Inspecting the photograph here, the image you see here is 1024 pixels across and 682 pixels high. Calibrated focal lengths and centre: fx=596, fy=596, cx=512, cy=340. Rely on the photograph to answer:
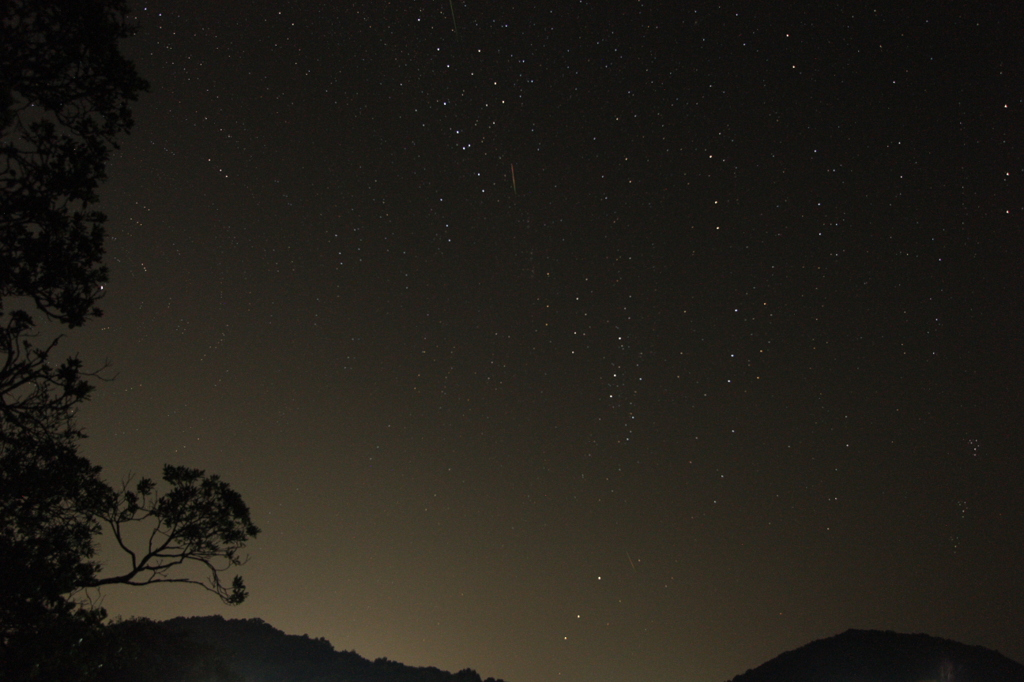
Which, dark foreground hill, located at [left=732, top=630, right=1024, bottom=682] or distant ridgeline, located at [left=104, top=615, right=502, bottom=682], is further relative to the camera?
distant ridgeline, located at [left=104, top=615, right=502, bottom=682]

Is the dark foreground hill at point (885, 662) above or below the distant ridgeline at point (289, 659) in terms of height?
above

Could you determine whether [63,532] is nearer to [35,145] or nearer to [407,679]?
[35,145]

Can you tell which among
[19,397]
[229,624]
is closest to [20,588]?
[19,397]

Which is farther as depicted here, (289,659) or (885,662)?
(289,659)

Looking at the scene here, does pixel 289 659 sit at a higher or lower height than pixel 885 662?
lower

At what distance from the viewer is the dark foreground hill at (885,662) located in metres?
34.7

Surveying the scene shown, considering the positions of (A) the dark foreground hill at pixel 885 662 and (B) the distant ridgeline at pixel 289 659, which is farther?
(B) the distant ridgeline at pixel 289 659

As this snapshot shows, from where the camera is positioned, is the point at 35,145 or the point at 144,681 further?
the point at 144,681

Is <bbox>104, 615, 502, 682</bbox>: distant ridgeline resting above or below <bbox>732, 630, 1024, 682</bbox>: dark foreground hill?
below

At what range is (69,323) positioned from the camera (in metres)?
4.77

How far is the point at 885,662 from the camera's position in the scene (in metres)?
37.0

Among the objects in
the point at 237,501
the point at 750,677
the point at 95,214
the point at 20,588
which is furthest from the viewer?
the point at 750,677

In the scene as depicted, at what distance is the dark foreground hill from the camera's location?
34.7 meters

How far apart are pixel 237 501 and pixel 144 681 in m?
14.2
